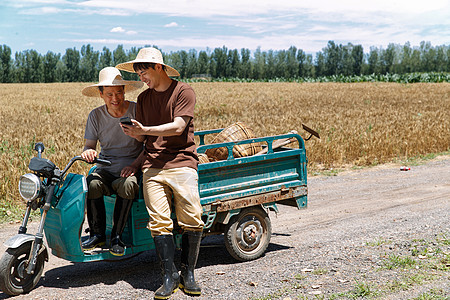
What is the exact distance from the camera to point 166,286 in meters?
4.57

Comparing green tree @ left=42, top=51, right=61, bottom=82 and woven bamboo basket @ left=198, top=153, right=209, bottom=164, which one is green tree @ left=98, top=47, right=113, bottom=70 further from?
woven bamboo basket @ left=198, top=153, right=209, bottom=164

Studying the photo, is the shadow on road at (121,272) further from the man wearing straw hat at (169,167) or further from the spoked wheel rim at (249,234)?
the man wearing straw hat at (169,167)

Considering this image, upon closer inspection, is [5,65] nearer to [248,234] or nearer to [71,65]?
[71,65]

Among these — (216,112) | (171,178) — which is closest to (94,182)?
(171,178)

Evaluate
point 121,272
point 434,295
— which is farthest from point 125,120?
point 434,295

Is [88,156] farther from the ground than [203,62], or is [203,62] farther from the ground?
[203,62]

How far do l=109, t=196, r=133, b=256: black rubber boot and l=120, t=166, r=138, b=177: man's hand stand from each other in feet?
0.75

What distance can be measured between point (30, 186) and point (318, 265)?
3.01 metres

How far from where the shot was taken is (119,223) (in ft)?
16.0

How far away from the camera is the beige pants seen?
4.64 metres

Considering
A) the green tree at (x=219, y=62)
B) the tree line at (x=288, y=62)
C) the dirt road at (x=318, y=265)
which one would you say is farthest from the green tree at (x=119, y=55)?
the dirt road at (x=318, y=265)

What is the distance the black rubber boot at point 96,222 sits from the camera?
4953mm

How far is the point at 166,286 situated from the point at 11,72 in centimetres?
11415

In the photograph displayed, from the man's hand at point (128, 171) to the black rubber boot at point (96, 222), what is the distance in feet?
1.21
